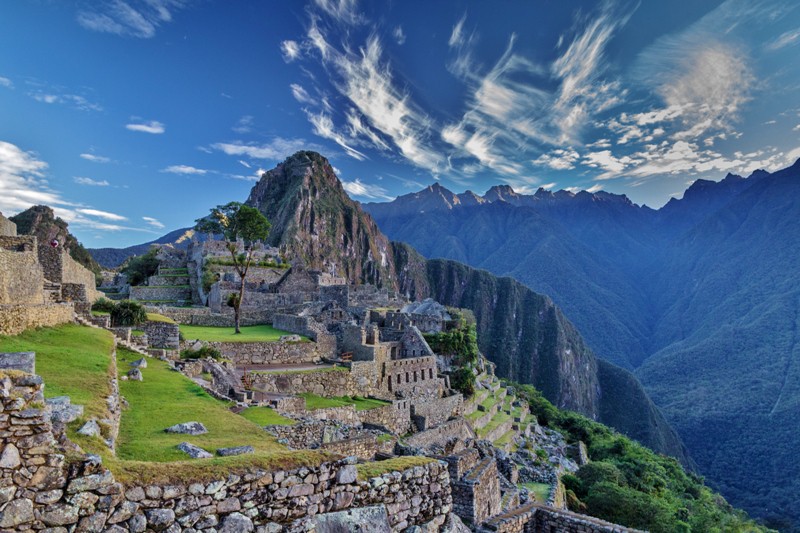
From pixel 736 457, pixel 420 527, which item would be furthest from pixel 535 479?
pixel 736 457

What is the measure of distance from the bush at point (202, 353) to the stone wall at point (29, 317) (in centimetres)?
490

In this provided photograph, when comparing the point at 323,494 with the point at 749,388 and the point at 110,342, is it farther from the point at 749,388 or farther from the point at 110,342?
the point at 749,388

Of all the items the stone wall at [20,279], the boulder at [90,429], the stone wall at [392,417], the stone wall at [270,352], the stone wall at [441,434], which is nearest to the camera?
the boulder at [90,429]

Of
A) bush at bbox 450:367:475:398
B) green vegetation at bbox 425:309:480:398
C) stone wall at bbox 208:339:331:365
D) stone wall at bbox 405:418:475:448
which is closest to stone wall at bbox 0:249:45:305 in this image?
stone wall at bbox 208:339:331:365

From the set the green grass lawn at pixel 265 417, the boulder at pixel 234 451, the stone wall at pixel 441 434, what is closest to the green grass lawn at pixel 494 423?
the stone wall at pixel 441 434

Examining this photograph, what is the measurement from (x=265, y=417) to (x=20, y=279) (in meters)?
9.96

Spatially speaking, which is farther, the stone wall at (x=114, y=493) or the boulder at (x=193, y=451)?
the boulder at (x=193, y=451)

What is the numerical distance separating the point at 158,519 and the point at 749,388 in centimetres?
14171

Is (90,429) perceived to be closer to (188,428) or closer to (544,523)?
(188,428)

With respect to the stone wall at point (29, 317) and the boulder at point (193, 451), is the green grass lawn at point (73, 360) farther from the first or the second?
the boulder at point (193, 451)

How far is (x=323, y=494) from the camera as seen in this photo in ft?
15.7

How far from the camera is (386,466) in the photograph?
5.56 m

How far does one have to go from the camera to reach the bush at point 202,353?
62.1 feet

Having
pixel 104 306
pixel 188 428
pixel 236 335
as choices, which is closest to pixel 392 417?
pixel 236 335
